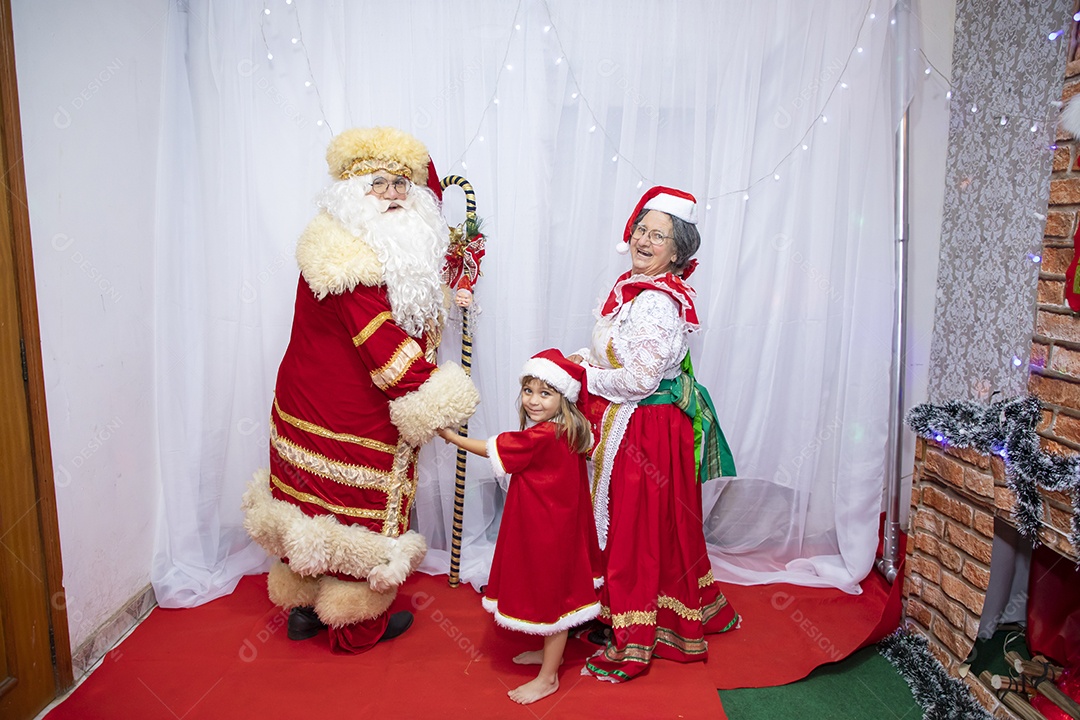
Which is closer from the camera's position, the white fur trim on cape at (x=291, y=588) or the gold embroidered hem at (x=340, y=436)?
the gold embroidered hem at (x=340, y=436)

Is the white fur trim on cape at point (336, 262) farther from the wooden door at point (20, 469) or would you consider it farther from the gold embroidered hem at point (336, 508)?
the wooden door at point (20, 469)

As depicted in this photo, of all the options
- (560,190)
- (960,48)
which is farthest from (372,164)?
(960,48)

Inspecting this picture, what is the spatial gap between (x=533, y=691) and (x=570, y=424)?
93 cm

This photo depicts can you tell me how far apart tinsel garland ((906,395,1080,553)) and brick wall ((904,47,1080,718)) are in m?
0.03

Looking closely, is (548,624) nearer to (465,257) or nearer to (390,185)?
(465,257)

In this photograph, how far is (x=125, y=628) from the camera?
2.93 meters

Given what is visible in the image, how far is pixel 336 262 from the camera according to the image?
8.09ft

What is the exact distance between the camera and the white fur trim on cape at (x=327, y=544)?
260cm

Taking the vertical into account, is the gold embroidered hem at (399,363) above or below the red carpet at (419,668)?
above

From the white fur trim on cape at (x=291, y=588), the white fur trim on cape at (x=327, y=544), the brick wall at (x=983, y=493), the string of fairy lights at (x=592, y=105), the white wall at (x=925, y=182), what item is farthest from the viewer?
the white wall at (x=925, y=182)

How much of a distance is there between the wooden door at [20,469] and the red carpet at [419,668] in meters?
0.23

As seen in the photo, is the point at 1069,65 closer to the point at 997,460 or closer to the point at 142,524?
the point at 997,460

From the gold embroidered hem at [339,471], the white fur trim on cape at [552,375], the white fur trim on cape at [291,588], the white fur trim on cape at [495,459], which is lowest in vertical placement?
the white fur trim on cape at [291,588]

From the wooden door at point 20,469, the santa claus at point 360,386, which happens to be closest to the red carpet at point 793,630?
the santa claus at point 360,386
